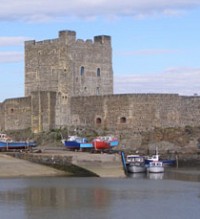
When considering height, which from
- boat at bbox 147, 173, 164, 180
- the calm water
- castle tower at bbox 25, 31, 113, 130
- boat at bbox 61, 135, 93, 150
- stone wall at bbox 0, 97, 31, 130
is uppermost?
castle tower at bbox 25, 31, 113, 130

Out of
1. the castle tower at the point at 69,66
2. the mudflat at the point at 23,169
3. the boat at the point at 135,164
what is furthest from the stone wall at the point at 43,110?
the mudflat at the point at 23,169

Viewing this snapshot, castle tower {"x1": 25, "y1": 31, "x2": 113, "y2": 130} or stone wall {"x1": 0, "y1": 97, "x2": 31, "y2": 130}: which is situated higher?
castle tower {"x1": 25, "y1": 31, "x2": 113, "y2": 130}

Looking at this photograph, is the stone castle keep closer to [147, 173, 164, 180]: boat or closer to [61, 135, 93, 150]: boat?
[61, 135, 93, 150]: boat

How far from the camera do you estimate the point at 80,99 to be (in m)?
61.7

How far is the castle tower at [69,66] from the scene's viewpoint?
62.7 meters

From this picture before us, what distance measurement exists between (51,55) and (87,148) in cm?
1296

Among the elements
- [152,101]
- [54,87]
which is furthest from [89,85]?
[152,101]

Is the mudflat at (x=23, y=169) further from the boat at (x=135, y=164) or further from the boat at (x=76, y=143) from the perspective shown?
the boat at (x=76, y=143)

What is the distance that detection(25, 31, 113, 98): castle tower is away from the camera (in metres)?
62.7

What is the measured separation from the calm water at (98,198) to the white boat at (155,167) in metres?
5.51

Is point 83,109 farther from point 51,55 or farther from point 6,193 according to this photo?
point 6,193

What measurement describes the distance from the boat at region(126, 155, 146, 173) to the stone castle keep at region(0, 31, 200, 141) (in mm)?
12007

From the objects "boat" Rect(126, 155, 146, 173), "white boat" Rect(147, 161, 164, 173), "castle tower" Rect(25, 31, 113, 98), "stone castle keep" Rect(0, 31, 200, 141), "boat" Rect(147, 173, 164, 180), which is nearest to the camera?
"boat" Rect(147, 173, 164, 180)

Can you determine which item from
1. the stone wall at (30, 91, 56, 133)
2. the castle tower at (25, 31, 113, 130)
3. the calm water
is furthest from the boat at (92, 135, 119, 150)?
the calm water
